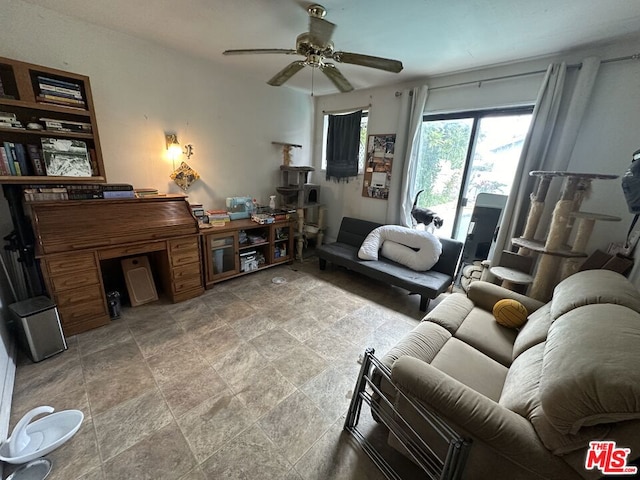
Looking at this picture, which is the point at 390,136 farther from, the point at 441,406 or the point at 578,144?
the point at 441,406

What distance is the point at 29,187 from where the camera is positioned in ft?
6.53

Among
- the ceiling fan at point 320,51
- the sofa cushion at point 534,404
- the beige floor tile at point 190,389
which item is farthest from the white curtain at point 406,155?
the beige floor tile at point 190,389

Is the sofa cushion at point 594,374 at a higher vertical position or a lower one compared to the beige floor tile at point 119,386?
higher

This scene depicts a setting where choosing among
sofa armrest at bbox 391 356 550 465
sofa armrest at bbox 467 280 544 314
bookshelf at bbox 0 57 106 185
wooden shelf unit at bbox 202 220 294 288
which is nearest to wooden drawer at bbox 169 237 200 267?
wooden shelf unit at bbox 202 220 294 288

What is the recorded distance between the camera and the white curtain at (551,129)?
2.12 meters

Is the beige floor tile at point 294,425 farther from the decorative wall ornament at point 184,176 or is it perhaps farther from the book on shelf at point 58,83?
the book on shelf at point 58,83

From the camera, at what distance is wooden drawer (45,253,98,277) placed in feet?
6.25

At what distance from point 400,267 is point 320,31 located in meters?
2.39

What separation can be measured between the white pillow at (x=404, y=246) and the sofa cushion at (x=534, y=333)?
4.42ft

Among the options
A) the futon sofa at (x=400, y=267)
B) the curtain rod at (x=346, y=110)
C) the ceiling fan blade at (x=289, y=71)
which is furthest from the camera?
the curtain rod at (x=346, y=110)

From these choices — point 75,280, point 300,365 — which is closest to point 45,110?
point 75,280

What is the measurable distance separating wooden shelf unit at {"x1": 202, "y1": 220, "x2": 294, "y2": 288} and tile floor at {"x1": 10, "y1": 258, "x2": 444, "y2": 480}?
0.40m

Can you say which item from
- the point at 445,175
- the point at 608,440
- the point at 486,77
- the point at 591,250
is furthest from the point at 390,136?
the point at 608,440

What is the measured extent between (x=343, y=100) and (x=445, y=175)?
6.35 feet
